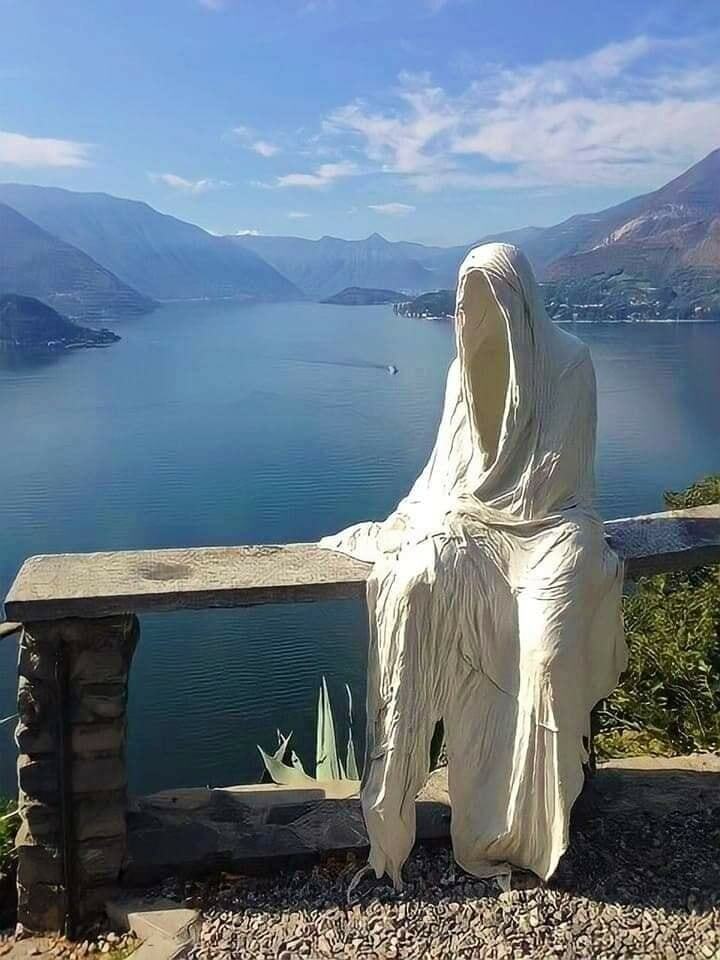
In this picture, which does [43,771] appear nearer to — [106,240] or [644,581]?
[644,581]

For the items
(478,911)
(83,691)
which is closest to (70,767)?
(83,691)

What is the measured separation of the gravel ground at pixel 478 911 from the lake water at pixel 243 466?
4069 mm

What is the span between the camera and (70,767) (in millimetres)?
2707

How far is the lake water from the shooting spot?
770 centimetres

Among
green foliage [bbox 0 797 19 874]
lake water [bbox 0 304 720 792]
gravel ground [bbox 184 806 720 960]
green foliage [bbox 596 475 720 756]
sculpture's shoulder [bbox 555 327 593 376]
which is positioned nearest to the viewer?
gravel ground [bbox 184 806 720 960]

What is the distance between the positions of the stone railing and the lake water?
4.04 m

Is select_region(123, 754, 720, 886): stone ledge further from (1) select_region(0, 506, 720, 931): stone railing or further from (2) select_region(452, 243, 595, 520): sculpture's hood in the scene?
(2) select_region(452, 243, 595, 520): sculpture's hood

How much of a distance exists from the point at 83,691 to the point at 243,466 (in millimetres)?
14968

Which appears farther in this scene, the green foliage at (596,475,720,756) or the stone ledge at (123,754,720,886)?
the green foliage at (596,475,720,756)

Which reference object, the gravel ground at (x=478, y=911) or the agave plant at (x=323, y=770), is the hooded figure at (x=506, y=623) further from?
the agave plant at (x=323, y=770)

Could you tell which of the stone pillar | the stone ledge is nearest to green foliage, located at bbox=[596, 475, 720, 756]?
the stone ledge

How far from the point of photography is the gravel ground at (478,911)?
251 cm

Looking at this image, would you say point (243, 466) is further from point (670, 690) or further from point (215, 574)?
point (215, 574)

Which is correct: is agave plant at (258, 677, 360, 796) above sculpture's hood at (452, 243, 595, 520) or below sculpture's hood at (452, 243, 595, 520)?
below
